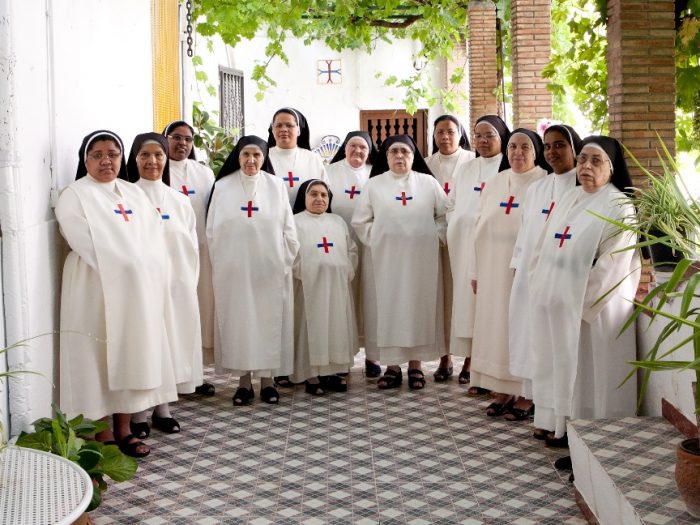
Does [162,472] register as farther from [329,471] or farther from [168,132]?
[168,132]

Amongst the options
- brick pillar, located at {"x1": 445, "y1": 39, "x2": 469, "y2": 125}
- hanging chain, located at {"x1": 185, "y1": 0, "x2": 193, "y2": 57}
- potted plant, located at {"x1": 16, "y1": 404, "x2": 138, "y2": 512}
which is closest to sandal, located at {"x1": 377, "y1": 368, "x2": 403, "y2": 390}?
potted plant, located at {"x1": 16, "y1": 404, "x2": 138, "y2": 512}

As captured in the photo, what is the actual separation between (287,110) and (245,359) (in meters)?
2.11

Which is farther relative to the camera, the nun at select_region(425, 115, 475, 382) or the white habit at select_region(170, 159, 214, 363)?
the nun at select_region(425, 115, 475, 382)

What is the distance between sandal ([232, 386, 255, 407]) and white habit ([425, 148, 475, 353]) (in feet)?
5.35

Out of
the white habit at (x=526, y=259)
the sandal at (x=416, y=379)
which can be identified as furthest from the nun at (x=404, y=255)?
the white habit at (x=526, y=259)

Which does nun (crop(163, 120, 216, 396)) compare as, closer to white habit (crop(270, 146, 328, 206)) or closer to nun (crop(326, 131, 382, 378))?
white habit (crop(270, 146, 328, 206))

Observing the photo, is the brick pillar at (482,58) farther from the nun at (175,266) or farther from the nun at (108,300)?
the nun at (108,300)

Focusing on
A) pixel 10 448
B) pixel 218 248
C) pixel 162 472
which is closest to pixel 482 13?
pixel 218 248

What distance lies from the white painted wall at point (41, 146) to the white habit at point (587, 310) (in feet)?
9.18

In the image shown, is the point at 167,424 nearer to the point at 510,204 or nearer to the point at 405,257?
the point at 405,257

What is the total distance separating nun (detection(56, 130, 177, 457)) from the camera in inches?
219

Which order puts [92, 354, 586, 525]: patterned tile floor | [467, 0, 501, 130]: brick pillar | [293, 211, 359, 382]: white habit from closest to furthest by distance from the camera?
[92, 354, 586, 525]: patterned tile floor, [293, 211, 359, 382]: white habit, [467, 0, 501, 130]: brick pillar

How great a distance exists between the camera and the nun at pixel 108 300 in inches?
219

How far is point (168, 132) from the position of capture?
24.7 ft
